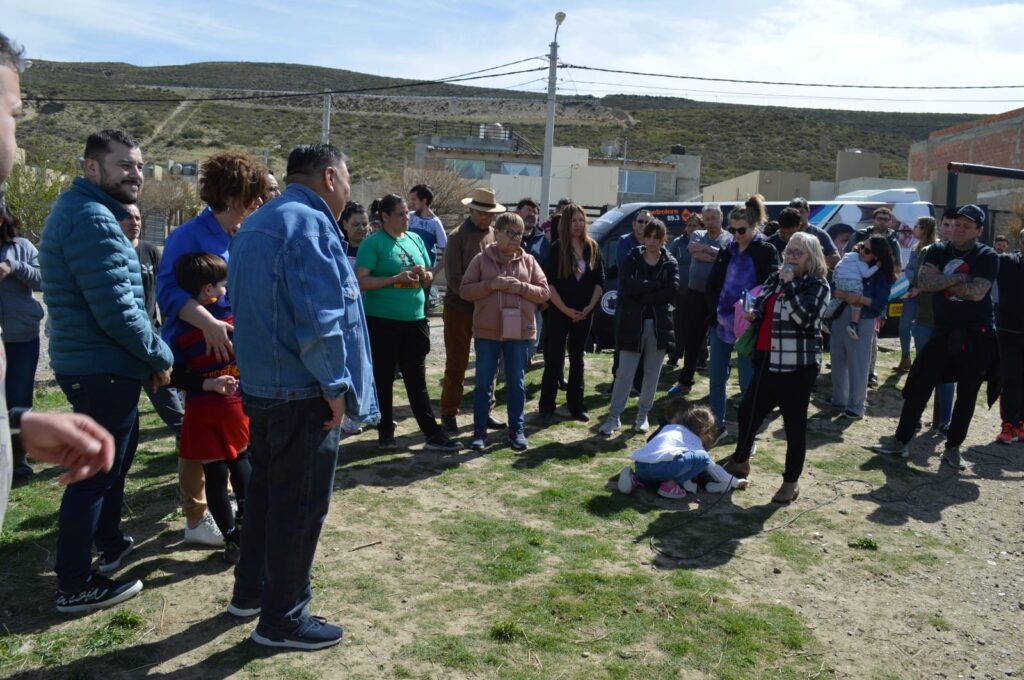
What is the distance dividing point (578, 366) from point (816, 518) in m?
2.81

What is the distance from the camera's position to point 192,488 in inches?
184

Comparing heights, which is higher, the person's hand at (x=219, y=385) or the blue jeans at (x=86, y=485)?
the person's hand at (x=219, y=385)

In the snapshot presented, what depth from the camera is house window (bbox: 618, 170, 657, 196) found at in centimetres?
5144

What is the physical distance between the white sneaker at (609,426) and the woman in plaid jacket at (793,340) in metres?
1.77

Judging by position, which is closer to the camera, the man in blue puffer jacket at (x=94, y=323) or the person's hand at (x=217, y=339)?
the man in blue puffer jacket at (x=94, y=323)

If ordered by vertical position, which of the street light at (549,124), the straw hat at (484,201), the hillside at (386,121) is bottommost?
the straw hat at (484,201)

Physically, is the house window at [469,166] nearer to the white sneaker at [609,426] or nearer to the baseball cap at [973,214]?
the white sneaker at [609,426]

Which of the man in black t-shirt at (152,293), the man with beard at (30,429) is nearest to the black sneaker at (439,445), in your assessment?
the man in black t-shirt at (152,293)

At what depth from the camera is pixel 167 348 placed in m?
4.09

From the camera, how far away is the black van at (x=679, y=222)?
1079cm

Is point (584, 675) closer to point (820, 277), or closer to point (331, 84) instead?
point (820, 277)

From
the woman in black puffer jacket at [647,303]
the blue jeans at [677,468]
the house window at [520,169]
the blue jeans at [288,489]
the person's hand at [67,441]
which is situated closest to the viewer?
the person's hand at [67,441]

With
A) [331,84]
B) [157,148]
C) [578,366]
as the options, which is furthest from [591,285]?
[331,84]

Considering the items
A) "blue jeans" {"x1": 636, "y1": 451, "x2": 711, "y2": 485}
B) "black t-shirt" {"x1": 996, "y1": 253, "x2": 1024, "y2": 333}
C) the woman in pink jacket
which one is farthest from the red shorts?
"black t-shirt" {"x1": 996, "y1": 253, "x2": 1024, "y2": 333}
